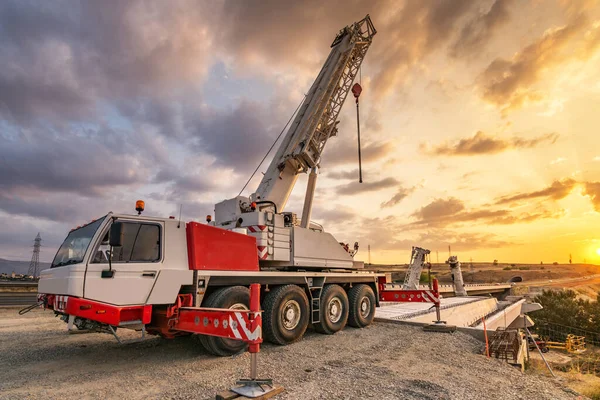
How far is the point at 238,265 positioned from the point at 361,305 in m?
4.74

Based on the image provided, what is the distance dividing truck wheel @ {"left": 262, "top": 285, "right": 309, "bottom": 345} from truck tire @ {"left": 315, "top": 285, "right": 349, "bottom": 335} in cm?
88

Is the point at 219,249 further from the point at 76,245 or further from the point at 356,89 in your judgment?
the point at 356,89

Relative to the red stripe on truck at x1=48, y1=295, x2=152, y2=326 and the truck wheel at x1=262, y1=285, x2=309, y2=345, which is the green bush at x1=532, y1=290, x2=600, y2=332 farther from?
the red stripe on truck at x1=48, y1=295, x2=152, y2=326

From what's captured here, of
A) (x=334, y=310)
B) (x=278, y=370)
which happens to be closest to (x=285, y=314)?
(x=278, y=370)

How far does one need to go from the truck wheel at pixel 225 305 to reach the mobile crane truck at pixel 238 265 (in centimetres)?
2

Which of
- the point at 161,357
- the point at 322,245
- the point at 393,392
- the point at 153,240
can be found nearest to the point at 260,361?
→ the point at 161,357

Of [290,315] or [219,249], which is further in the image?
[290,315]

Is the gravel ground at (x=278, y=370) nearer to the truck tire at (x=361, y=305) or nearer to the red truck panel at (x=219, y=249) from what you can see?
the truck tire at (x=361, y=305)

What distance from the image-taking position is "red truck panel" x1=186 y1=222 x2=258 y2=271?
6.22 metres

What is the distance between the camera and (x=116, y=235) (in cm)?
527

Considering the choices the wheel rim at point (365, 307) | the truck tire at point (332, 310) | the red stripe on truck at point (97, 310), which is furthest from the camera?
the wheel rim at point (365, 307)

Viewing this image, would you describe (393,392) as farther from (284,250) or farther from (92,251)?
(92,251)

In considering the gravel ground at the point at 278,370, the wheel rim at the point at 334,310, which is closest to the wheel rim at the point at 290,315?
the gravel ground at the point at 278,370

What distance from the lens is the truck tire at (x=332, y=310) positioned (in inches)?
342
